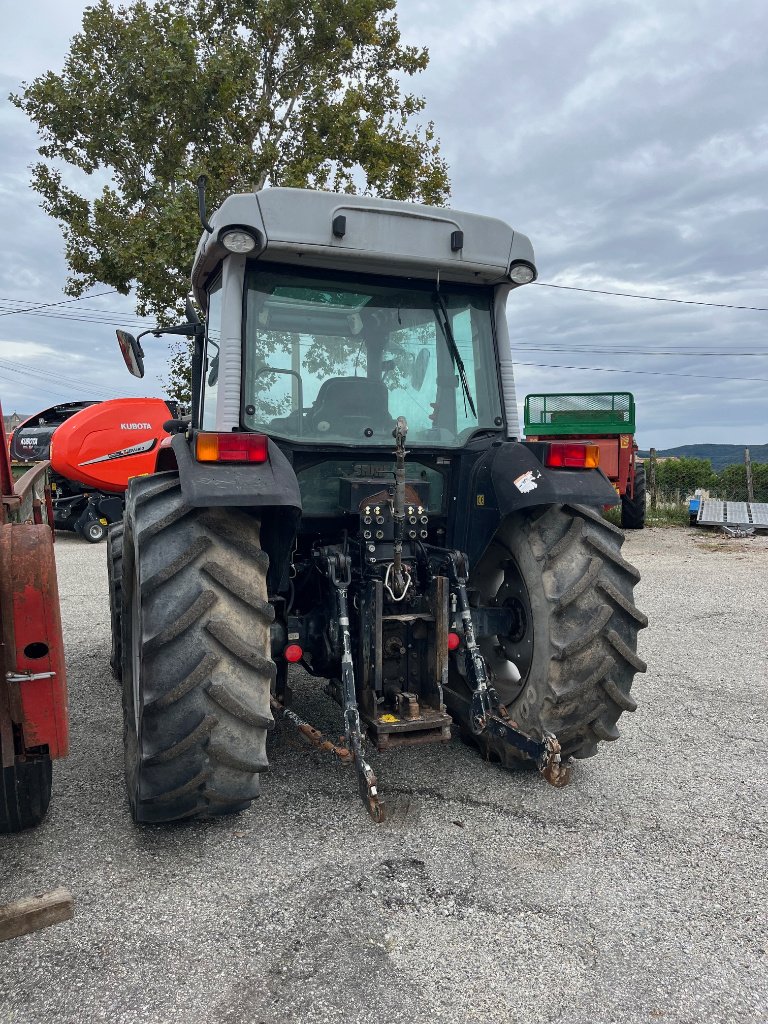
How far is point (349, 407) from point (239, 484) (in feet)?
3.11

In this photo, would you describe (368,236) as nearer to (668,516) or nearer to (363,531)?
(363,531)

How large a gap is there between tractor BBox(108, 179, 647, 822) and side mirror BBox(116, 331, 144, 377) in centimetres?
19

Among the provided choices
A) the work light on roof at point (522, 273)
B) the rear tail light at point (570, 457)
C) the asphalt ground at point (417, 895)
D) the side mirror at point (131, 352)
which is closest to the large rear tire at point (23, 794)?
the asphalt ground at point (417, 895)

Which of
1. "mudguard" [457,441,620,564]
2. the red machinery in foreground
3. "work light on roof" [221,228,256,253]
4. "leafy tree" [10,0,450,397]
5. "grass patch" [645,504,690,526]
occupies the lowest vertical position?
"grass patch" [645,504,690,526]

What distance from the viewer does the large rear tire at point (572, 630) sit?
127 inches

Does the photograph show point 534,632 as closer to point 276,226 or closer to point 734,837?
point 734,837

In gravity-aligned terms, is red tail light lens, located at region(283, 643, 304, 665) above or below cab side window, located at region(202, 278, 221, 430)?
below

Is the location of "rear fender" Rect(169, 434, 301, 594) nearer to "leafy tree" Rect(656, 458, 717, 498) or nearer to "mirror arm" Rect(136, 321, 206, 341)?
"mirror arm" Rect(136, 321, 206, 341)

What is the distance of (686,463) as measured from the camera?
2320 cm

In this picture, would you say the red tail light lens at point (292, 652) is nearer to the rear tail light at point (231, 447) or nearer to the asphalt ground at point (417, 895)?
the asphalt ground at point (417, 895)

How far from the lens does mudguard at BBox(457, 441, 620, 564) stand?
3273mm

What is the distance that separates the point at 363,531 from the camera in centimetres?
331

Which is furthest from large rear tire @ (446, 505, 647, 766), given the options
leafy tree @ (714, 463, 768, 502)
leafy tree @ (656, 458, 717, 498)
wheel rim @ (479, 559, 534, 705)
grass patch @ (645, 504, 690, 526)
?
leafy tree @ (714, 463, 768, 502)

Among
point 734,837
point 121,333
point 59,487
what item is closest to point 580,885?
point 734,837
